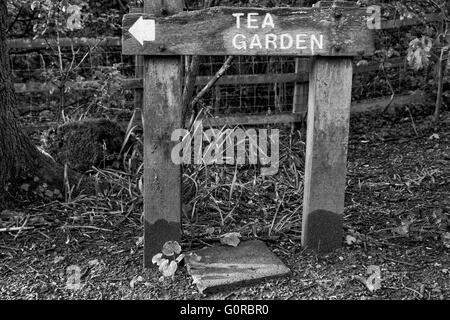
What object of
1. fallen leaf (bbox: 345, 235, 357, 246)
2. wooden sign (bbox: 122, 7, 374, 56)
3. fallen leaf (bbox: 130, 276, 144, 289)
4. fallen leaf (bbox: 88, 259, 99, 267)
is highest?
wooden sign (bbox: 122, 7, 374, 56)

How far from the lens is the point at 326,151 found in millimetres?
A: 3623

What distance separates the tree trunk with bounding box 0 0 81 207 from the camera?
4.38 metres

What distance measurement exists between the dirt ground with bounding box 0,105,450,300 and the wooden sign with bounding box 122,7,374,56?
126cm

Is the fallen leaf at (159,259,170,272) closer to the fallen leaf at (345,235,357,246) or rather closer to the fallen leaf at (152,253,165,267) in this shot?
the fallen leaf at (152,253,165,267)

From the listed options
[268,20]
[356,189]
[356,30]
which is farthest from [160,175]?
[356,189]

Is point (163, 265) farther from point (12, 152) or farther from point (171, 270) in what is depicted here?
point (12, 152)

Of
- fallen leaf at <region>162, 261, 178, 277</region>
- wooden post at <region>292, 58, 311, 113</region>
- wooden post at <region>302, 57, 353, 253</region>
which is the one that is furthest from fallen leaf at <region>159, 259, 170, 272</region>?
wooden post at <region>292, 58, 311, 113</region>

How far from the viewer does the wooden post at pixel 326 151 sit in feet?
11.6

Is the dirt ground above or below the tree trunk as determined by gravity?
below

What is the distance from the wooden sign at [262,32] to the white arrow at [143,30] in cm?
2

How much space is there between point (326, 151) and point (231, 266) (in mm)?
893

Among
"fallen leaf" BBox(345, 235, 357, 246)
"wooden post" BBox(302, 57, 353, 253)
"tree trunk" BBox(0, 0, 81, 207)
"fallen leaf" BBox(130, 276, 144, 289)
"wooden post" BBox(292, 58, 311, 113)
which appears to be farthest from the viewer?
"wooden post" BBox(292, 58, 311, 113)

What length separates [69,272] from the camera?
363cm

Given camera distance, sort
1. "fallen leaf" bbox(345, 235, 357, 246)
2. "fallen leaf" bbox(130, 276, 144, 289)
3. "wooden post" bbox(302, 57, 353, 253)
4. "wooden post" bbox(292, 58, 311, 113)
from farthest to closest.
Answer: "wooden post" bbox(292, 58, 311, 113) → "fallen leaf" bbox(345, 235, 357, 246) → "wooden post" bbox(302, 57, 353, 253) → "fallen leaf" bbox(130, 276, 144, 289)
